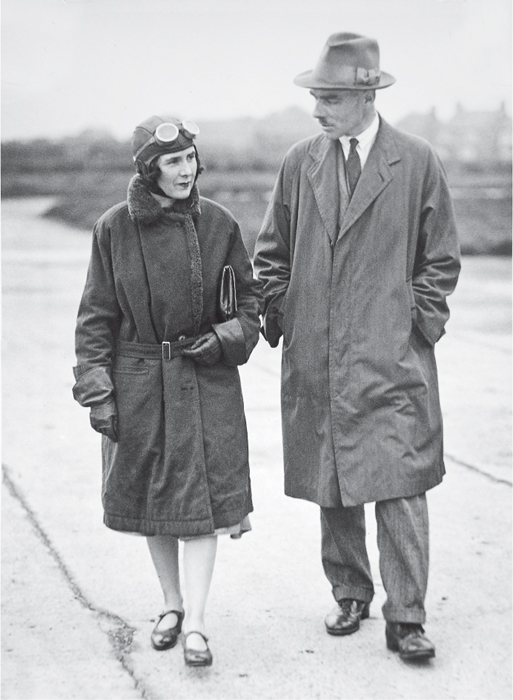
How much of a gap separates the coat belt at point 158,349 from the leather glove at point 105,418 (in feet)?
0.60

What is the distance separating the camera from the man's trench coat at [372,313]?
3.45 m

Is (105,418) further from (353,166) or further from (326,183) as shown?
(353,166)

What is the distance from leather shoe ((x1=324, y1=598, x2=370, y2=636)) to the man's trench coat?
439mm

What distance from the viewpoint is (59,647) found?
359cm

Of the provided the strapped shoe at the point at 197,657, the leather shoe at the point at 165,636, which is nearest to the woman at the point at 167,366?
the strapped shoe at the point at 197,657

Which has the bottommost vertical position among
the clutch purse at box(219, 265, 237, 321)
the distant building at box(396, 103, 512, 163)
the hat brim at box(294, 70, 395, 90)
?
the distant building at box(396, 103, 512, 163)

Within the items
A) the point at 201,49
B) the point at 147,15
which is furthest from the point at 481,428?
the point at 147,15

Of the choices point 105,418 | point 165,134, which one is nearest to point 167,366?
point 105,418

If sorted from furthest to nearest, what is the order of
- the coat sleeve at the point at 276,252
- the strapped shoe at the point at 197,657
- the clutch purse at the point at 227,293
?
the coat sleeve at the point at 276,252 < the clutch purse at the point at 227,293 < the strapped shoe at the point at 197,657

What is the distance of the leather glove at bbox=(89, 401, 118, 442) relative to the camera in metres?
3.37

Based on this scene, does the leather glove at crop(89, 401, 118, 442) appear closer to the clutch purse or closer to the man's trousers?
the clutch purse

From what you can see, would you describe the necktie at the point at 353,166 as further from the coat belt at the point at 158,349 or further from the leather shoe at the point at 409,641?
the leather shoe at the point at 409,641

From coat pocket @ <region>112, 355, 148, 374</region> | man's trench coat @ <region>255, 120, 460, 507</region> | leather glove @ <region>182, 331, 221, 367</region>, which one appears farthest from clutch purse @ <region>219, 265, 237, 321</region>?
coat pocket @ <region>112, 355, 148, 374</region>

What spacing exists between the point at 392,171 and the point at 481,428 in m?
3.02
